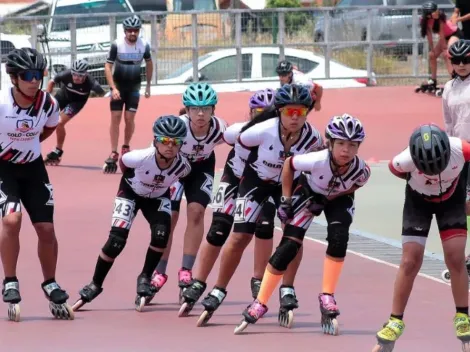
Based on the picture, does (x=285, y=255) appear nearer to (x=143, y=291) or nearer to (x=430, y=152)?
(x=143, y=291)

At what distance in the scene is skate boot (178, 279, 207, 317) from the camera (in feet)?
34.3

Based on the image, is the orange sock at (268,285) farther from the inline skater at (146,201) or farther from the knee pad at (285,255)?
the inline skater at (146,201)

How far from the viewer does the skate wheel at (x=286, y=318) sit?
32.8 ft

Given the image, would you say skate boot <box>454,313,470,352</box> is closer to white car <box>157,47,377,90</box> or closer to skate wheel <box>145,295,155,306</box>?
skate wheel <box>145,295,155,306</box>

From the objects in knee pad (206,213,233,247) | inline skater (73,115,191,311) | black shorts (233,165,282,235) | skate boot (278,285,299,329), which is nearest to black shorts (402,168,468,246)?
skate boot (278,285,299,329)

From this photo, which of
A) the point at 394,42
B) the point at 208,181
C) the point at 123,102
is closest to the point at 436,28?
the point at 394,42

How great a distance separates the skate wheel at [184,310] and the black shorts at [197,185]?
1.20 m

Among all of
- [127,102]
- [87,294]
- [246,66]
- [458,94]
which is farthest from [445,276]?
[246,66]

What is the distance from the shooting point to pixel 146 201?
11.0 meters

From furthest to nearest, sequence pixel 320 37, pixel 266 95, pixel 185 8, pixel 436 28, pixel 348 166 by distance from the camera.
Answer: pixel 185 8 → pixel 320 37 → pixel 436 28 → pixel 266 95 → pixel 348 166

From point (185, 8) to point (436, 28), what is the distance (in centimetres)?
974

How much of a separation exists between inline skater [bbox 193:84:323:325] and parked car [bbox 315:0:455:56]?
1699 cm

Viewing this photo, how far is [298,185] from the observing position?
1016 cm

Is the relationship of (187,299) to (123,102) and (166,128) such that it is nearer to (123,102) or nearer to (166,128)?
(166,128)
